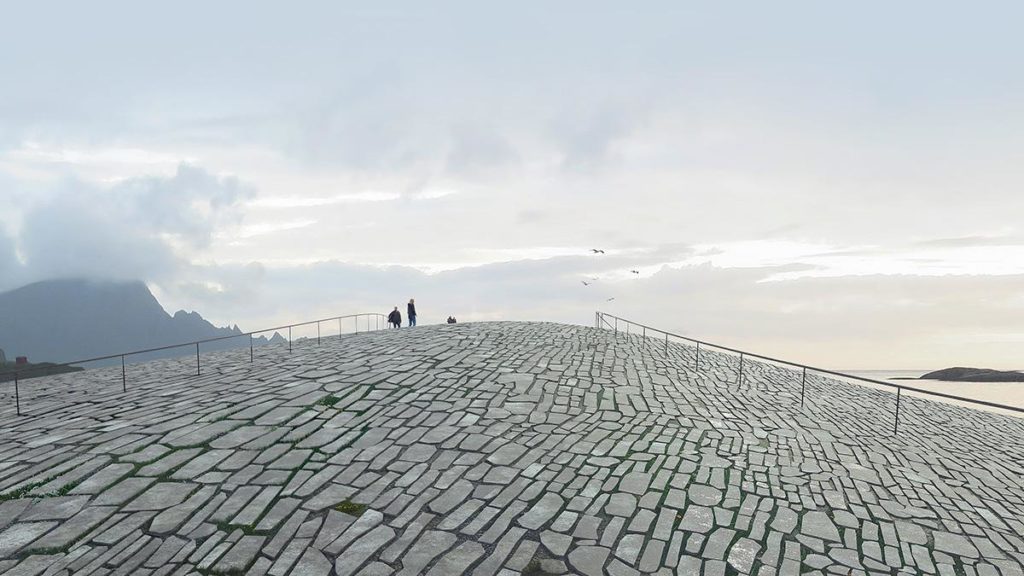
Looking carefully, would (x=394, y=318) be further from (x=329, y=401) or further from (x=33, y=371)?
(x=329, y=401)

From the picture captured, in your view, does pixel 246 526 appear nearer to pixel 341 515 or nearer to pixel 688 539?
pixel 341 515

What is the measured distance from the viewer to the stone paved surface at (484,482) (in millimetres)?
5410

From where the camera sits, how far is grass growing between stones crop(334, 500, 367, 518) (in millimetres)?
6016

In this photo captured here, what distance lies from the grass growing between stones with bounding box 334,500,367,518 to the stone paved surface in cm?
2

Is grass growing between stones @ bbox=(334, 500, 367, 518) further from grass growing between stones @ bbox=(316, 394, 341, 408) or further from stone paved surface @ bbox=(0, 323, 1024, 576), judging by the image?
grass growing between stones @ bbox=(316, 394, 341, 408)

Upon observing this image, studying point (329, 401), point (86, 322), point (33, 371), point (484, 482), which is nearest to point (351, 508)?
point (484, 482)

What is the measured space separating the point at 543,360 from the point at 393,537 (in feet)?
26.3

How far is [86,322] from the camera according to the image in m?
164

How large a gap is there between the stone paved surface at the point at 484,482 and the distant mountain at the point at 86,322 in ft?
533

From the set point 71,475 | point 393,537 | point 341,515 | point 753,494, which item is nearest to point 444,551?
point 393,537

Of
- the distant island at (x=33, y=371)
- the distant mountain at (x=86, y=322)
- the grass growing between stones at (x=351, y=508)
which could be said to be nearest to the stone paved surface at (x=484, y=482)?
the grass growing between stones at (x=351, y=508)

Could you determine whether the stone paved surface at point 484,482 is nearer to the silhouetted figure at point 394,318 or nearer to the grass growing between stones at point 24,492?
the grass growing between stones at point 24,492

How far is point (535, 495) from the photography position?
645 centimetres

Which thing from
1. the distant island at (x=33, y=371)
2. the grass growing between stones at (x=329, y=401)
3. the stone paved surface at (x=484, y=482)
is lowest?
the stone paved surface at (x=484, y=482)
